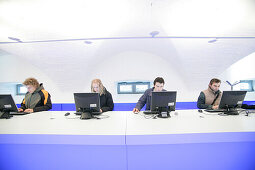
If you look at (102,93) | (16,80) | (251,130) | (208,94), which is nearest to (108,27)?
(102,93)

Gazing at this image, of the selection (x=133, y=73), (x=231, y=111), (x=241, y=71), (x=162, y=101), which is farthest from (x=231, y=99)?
(x=241, y=71)

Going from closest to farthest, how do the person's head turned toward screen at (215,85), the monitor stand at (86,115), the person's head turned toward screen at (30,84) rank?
the monitor stand at (86,115), the person's head turned toward screen at (30,84), the person's head turned toward screen at (215,85)

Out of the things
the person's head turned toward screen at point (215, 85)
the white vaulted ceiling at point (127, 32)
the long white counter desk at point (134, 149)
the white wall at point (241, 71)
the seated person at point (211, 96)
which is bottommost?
the long white counter desk at point (134, 149)

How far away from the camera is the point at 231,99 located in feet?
5.95

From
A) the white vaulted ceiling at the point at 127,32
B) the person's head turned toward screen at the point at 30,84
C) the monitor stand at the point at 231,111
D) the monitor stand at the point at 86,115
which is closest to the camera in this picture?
the monitor stand at the point at 86,115

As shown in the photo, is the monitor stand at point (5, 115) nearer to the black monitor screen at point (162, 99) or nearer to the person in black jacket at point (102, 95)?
the person in black jacket at point (102, 95)


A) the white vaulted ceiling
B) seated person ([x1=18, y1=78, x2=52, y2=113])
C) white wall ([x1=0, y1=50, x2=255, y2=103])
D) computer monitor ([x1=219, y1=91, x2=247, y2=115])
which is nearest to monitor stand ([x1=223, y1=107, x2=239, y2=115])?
computer monitor ([x1=219, y1=91, x2=247, y2=115])

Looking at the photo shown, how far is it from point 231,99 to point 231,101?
0.04m

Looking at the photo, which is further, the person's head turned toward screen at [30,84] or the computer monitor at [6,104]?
the person's head turned toward screen at [30,84]

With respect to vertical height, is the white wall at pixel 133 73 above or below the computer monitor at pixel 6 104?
above

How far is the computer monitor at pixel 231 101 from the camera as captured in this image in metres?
1.79

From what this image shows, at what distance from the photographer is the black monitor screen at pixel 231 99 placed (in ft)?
5.87

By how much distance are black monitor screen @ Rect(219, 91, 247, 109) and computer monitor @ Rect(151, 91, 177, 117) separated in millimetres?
805

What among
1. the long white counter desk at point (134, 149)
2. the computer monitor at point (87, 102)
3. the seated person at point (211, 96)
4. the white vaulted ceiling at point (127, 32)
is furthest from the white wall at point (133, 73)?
the long white counter desk at point (134, 149)
